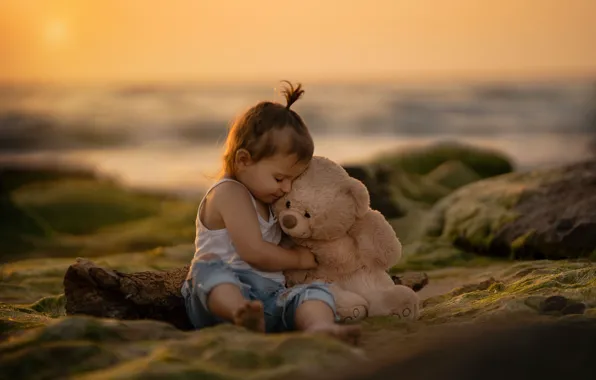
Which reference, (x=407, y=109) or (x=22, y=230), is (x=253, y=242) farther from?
(x=407, y=109)

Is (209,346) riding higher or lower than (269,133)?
lower

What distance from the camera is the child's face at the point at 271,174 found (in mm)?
3818

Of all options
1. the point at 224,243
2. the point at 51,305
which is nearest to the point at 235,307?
the point at 224,243

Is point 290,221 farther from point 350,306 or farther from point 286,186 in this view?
point 350,306

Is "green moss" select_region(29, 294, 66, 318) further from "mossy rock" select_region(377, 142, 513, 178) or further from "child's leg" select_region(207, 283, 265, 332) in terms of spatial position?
"mossy rock" select_region(377, 142, 513, 178)

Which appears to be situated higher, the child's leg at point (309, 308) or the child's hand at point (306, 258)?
the child's hand at point (306, 258)

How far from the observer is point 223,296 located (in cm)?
358

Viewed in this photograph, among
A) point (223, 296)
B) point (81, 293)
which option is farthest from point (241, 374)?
point (81, 293)

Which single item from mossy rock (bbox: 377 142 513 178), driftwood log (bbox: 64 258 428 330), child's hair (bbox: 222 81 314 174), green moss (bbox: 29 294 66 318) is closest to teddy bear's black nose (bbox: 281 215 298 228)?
child's hair (bbox: 222 81 314 174)

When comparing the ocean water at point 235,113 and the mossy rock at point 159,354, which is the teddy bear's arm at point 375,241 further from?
the ocean water at point 235,113

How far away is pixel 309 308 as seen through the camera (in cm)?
358

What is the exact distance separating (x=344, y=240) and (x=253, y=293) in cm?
53

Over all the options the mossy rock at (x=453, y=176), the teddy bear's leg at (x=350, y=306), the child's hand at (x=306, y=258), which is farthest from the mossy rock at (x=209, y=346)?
the mossy rock at (x=453, y=176)

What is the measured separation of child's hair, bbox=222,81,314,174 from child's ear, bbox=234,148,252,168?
0.02 m
